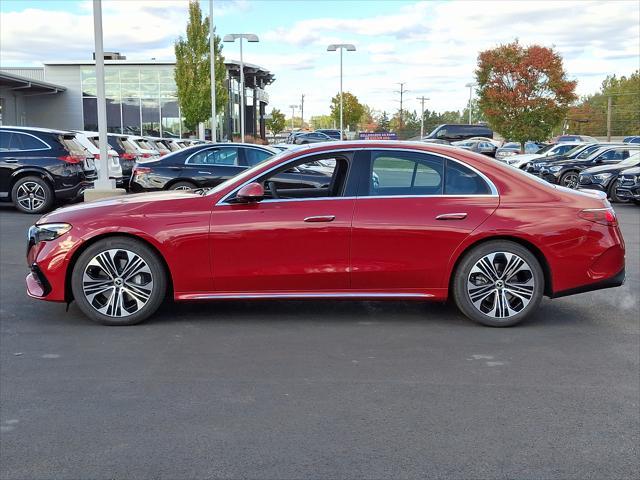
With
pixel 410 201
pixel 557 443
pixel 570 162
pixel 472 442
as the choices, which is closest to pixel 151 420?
pixel 472 442

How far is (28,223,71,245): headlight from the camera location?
610 cm

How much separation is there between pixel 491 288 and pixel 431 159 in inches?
47.0

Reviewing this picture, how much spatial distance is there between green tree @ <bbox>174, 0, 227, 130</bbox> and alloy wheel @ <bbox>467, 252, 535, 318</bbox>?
109 feet

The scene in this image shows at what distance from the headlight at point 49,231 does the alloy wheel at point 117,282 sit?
36cm

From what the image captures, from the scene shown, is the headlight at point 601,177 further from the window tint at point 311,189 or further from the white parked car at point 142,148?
the window tint at point 311,189

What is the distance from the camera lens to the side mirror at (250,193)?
5.97 meters

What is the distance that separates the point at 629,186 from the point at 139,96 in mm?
38163

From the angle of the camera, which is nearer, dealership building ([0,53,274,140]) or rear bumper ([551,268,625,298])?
rear bumper ([551,268,625,298])

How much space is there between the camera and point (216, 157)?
14.3m

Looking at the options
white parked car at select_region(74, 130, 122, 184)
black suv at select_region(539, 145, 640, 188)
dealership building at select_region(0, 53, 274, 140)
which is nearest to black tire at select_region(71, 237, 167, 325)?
white parked car at select_region(74, 130, 122, 184)

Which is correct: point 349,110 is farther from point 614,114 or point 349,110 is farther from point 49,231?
point 49,231

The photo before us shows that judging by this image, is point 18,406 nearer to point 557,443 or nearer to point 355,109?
point 557,443

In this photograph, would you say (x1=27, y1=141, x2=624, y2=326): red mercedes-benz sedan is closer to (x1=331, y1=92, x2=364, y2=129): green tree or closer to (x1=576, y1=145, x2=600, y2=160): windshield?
(x1=576, y1=145, x2=600, y2=160): windshield

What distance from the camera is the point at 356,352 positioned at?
213 inches
